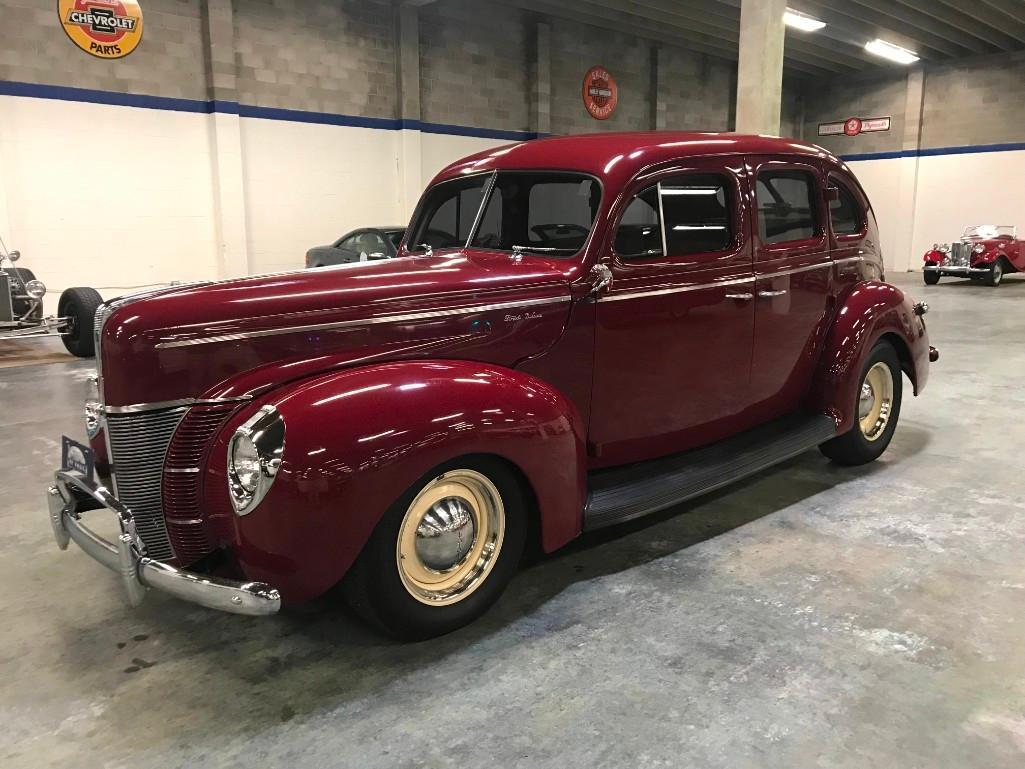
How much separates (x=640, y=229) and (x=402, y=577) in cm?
167

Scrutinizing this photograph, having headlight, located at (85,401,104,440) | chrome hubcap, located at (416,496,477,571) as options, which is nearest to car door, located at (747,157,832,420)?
chrome hubcap, located at (416,496,477,571)

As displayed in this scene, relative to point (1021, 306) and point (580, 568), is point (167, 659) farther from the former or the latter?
point (1021, 306)

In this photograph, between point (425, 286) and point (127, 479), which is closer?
point (127, 479)

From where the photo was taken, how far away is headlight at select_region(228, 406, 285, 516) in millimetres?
2154

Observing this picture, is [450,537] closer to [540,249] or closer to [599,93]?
[540,249]

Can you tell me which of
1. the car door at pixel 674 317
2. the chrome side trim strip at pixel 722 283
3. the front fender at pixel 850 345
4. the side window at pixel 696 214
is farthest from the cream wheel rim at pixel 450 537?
the front fender at pixel 850 345

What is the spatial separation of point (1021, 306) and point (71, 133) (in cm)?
1425

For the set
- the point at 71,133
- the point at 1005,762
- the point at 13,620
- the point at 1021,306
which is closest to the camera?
the point at 1005,762

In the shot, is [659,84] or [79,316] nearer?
[79,316]

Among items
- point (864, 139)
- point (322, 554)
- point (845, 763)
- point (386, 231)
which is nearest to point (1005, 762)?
point (845, 763)

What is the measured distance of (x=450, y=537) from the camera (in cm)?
253

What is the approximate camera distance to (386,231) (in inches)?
449

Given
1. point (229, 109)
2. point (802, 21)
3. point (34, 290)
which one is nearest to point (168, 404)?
point (34, 290)

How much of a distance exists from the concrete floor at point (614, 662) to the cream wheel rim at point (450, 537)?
190mm
